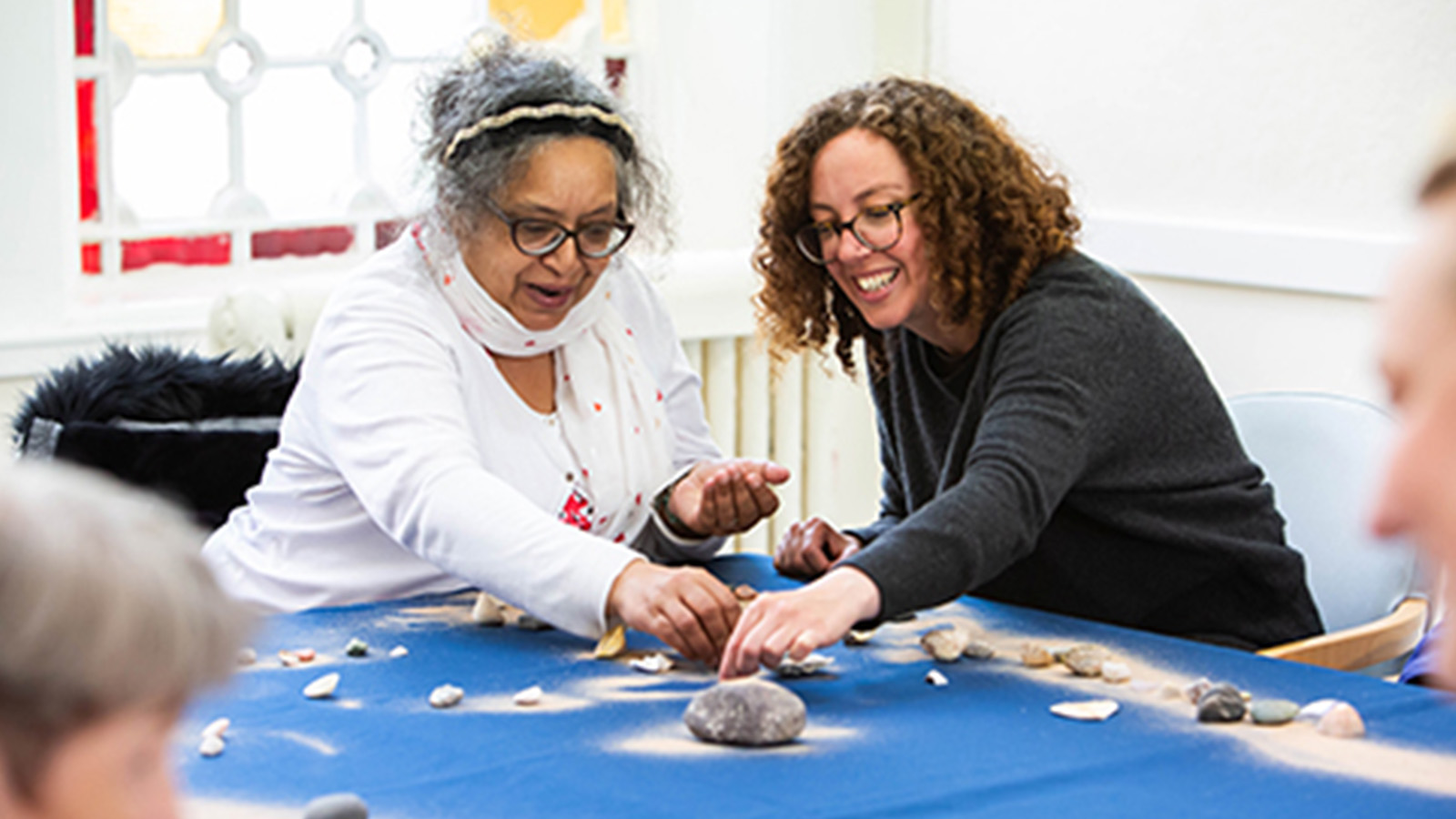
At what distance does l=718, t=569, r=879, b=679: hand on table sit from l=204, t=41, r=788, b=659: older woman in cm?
26

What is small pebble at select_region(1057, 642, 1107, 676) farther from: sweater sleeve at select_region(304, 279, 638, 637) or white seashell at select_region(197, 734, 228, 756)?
white seashell at select_region(197, 734, 228, 756)

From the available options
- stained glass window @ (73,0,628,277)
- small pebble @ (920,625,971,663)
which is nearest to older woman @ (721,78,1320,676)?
small pebble @ (920,625,971,663)

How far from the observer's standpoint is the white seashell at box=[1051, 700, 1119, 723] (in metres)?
1.46

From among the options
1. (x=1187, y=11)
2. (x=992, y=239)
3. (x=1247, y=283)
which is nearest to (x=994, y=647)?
(x=992, y=239)

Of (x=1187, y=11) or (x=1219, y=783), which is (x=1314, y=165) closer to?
(x=1187, y=11)

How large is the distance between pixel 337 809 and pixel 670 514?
1.00 m

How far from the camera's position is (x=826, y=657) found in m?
1.67

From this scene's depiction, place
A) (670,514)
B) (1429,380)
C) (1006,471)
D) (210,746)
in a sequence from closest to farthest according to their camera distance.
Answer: (1429,380), (210,746), (1006,471), (670,514)

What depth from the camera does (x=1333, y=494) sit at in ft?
7.57

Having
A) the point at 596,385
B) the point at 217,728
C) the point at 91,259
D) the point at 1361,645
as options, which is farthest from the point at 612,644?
the point at 91,259

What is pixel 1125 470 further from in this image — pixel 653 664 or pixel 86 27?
pixel 86 27

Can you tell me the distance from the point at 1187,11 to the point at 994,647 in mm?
2005

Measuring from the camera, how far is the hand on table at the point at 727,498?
6.84 ft

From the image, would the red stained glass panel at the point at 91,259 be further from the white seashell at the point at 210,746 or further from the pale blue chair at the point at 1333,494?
the pale blue chair at the point at 1333,494
